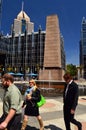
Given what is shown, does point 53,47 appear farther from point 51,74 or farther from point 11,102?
point 11,102

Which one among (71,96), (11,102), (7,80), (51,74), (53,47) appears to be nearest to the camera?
(11,102)

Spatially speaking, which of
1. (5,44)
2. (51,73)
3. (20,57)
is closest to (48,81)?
(51,73)

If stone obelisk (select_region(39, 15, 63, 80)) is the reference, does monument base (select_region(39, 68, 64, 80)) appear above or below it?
below

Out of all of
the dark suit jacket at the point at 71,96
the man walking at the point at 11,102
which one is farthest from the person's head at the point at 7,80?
the dark suit jacket at the point at 71,96

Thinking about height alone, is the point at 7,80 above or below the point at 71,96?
above

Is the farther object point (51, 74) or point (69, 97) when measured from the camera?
point (51, 74)

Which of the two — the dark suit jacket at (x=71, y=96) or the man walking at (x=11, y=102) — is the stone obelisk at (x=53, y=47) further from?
the man walking at (x=11, y=102)

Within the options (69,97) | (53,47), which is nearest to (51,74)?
(53,47)

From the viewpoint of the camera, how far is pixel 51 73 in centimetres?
3142

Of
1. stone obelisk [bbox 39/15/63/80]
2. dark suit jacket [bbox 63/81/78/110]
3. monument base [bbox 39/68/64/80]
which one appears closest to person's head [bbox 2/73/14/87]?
dark suit jacket [bbox 63/81/78/110]

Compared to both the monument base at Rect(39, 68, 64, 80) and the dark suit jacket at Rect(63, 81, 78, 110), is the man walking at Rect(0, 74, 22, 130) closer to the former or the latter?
the dark suit jacket at Rect(63, 81, 78, 110)

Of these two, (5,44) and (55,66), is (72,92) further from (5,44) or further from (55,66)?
(5,44)

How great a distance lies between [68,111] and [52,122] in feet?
7.59

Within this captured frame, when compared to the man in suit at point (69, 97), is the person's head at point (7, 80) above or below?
above
